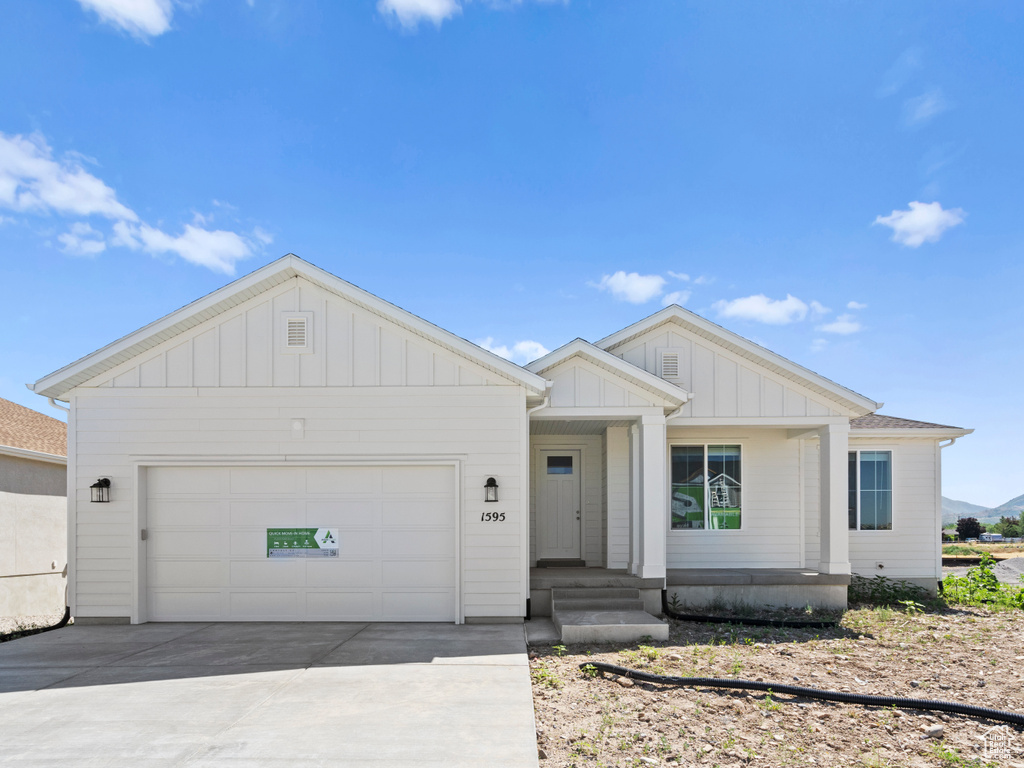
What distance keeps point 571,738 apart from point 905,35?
39.7 ft

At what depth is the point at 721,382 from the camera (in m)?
10.8

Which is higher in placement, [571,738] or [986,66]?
[986,66]

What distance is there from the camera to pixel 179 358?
919cm

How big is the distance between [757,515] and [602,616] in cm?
471

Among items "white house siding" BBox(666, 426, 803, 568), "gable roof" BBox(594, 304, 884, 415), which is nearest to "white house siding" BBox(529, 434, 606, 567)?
"white house siding" BBox(666, 426, 803, 568)

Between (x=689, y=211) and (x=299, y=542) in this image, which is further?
(x=689, y=211)

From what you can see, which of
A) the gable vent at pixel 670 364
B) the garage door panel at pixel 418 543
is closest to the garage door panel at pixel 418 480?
the garage door panel at pixel 418 543

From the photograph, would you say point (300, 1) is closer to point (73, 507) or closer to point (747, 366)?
point (73, 507)

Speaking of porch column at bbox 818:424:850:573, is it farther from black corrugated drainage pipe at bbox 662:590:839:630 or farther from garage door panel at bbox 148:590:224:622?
garage door panel at bbox 148:590:224:622

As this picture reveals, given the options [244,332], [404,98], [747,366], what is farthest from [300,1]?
[747,366]

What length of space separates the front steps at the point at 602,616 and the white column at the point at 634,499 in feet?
2.53

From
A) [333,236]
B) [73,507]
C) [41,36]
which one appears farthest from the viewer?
[333,236]

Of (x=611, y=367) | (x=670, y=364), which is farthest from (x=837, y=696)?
(x=670, y=364)

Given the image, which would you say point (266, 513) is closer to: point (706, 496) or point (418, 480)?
point (418, 480)
